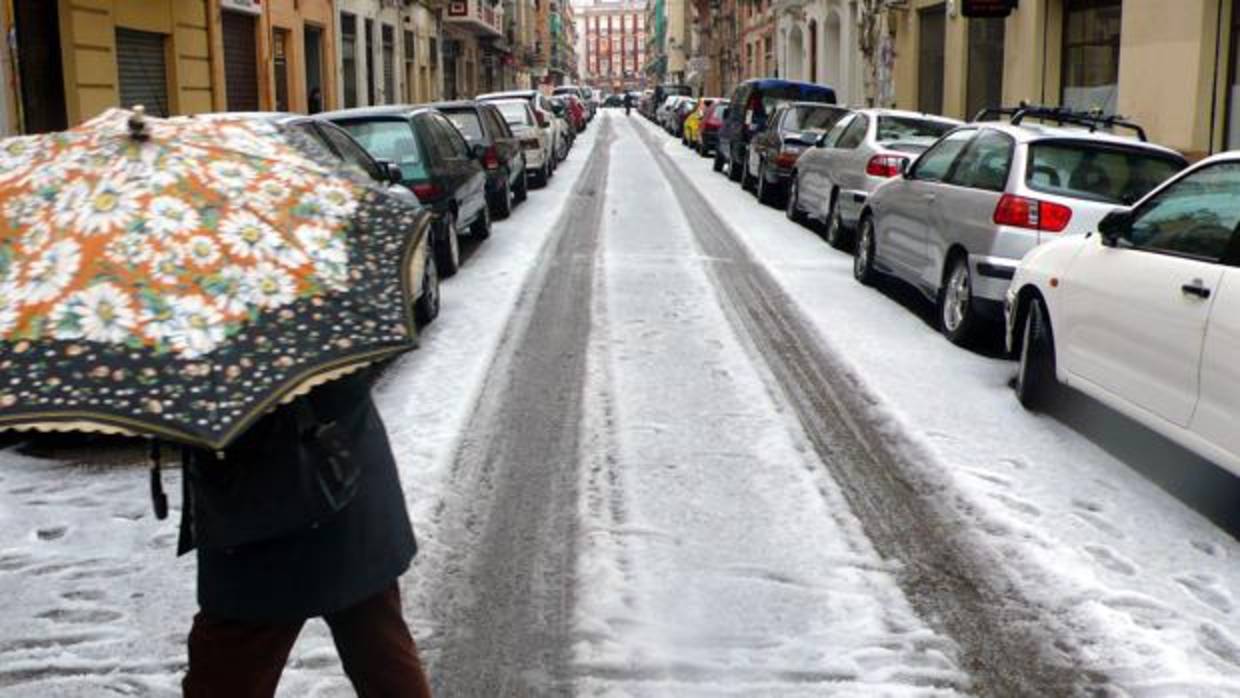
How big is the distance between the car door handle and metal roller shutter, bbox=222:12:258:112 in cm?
1932

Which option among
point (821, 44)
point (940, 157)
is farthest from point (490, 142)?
point (821, 44)

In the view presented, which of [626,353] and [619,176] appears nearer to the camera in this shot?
[626,353]

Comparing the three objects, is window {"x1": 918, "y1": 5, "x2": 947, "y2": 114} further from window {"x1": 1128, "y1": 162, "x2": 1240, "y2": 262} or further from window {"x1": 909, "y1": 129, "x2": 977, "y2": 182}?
window {"x1": 1128, "y1": 162, "x2": 1240, "y2": 262}

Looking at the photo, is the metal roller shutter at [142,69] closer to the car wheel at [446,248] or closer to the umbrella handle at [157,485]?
the car wheel at [446,248]

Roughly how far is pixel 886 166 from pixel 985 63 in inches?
492

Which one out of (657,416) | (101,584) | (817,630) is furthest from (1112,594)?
(101,584)

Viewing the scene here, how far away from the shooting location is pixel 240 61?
2347 centimetres

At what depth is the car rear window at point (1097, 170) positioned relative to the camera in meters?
8.58

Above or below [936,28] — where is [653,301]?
below

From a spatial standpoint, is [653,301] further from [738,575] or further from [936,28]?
[936,28]

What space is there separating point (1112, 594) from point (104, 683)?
10.5 feet

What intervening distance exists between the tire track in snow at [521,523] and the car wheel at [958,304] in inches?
100

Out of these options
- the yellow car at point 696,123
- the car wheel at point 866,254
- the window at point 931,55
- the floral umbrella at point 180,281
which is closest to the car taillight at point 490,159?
the car wheel at point 866,254

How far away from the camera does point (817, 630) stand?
4.10m
